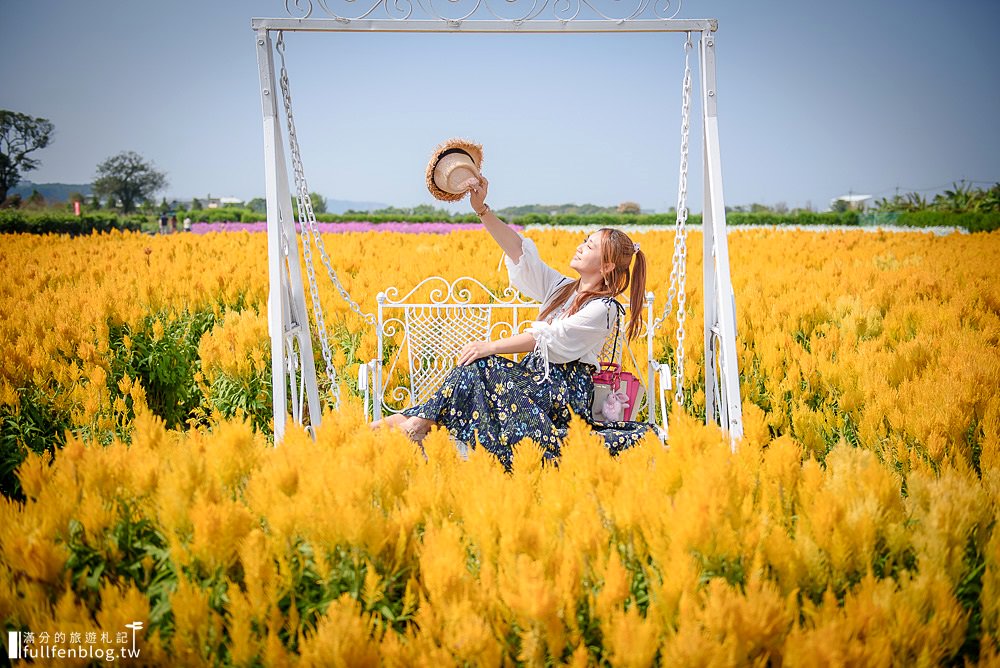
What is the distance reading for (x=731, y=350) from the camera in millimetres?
3211

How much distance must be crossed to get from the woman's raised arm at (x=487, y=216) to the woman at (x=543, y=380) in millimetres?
49

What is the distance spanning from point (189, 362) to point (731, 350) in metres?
4.22

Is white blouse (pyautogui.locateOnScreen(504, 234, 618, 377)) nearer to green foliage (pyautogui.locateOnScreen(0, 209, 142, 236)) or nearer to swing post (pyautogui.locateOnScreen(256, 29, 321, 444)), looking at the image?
swing post (pyautogui.locateOnScreen(256, 29, 321, 444))

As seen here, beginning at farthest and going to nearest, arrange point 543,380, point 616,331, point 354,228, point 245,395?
point 354,228, point 245,395, point 616,331, point 543,380

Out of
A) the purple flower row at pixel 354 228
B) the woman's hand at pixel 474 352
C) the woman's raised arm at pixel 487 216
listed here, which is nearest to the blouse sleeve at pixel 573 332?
the woman's hand at pixel 474 352

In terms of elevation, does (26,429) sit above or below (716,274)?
below

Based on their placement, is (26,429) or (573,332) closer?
(573,332)

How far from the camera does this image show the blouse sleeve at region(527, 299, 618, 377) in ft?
11.6

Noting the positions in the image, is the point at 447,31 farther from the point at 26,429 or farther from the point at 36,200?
the point at 36,200

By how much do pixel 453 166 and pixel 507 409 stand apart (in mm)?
1294

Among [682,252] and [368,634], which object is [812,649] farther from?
[682,252]

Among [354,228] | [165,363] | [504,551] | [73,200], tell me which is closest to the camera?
[504,551]

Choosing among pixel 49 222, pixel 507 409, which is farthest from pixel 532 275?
pixel 49 222

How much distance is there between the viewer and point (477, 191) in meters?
3.86
